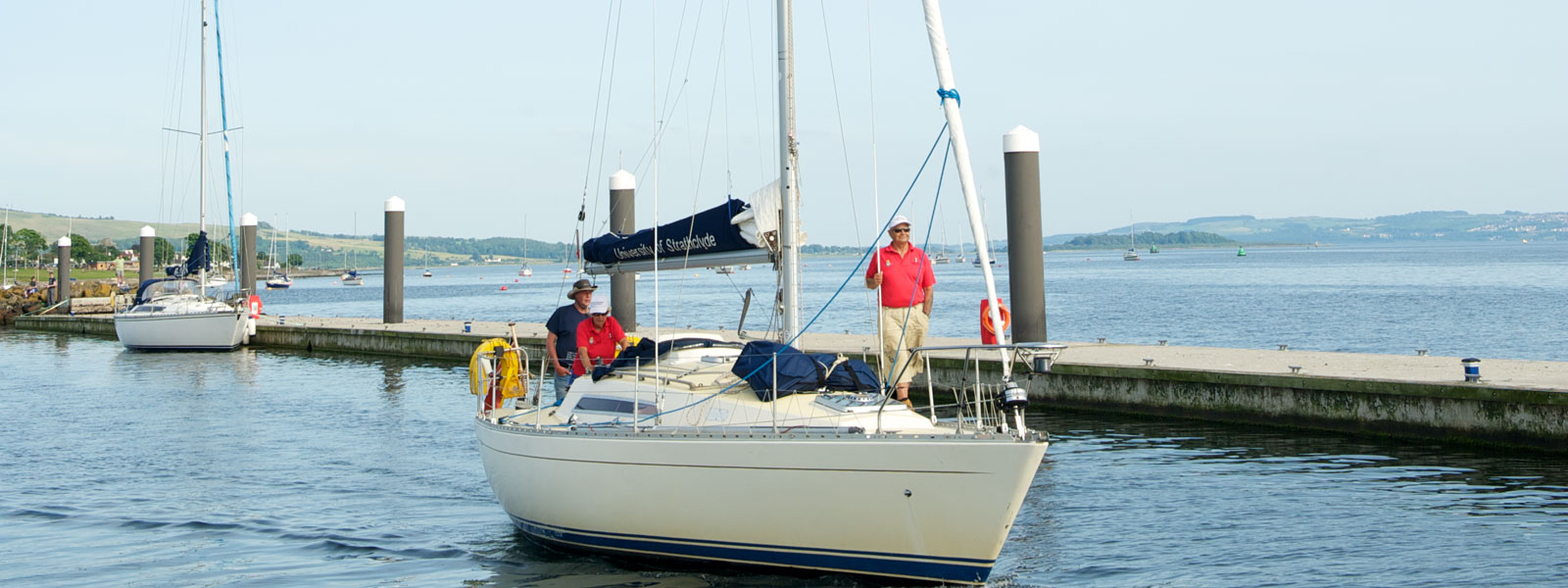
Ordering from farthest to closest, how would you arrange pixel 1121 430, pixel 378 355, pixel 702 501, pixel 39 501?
pixel 378 355 → pixel 1121 430 → pixel 39 501 → pixel 702 501

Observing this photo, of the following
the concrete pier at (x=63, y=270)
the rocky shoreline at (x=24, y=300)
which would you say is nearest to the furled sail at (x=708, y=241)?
the rocky shoreline at (x=24, y=300)

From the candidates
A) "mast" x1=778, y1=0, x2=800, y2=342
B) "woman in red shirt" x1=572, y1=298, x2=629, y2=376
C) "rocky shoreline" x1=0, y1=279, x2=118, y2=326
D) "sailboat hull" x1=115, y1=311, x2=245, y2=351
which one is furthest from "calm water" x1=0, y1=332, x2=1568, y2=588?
"rocky shoreline" x1=0, y1=279, x2=118, y2=326

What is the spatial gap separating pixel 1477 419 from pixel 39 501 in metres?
15.4

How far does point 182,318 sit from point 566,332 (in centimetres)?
2629

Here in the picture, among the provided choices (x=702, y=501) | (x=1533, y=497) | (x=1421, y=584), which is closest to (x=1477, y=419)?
(x=1533, y=497)

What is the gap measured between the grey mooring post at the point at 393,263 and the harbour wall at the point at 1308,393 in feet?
48.1

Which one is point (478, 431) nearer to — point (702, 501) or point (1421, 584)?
point (702, 501)

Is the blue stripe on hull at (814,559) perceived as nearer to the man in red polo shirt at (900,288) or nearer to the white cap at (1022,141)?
the man in red polo shirt at (900,288)

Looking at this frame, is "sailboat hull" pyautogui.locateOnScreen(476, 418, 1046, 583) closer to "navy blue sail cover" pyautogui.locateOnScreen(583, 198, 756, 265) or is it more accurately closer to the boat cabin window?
the boat cabin window

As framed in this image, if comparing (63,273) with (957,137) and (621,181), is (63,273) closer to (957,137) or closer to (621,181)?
(621,181)

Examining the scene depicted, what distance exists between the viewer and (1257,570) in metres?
9.47

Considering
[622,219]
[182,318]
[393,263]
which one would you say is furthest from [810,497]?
[182,318]

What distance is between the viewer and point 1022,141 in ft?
58.3

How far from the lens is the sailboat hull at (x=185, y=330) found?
110 ft
